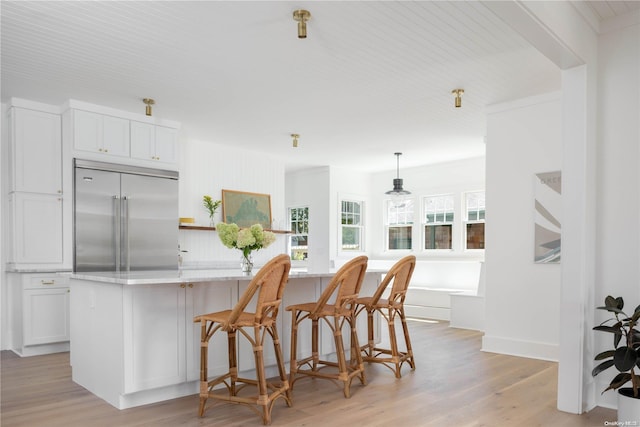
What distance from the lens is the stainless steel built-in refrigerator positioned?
5070 mm

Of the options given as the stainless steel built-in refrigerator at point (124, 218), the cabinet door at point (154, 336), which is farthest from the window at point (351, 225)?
the cabinet door at point (154, 336)

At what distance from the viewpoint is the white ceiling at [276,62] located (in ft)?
10.4

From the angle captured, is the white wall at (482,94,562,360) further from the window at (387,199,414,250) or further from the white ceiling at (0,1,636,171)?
the window at (387,199,414,250)

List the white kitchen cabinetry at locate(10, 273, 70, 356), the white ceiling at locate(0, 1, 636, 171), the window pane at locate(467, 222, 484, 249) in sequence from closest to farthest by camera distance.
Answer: the white ceiling at locate(0, 1, 636, 171) → the white kitchen cabinetry at locate(10, 273, 70, 356) → the window pane at locate(467, 222, 484, 249)

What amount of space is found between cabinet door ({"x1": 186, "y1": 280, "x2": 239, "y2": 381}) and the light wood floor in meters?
0.25

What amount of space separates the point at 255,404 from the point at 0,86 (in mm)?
3882

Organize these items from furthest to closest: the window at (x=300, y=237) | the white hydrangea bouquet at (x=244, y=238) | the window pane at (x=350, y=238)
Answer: the window at (x=300, y=237) → the window pane at (x=350, y=238) → the white hydrangea bouquet at (x=244, y=238)

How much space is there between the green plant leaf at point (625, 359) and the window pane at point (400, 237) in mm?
6316

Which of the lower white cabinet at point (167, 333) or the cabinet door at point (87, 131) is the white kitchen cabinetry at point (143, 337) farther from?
the cabinet door at point (87, 131)

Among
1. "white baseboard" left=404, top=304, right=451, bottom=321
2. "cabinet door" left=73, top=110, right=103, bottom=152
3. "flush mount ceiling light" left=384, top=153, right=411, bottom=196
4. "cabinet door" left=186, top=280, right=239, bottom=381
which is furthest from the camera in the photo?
"flush mount ceiling light" left=384, top=153, right=411, bottom=196

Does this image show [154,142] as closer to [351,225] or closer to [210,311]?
[210,311]

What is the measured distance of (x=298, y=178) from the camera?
9492mm

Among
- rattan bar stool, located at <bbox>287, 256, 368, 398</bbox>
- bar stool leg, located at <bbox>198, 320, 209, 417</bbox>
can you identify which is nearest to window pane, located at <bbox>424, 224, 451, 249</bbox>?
rattan bar stool, located at <bbox>287, 256, 368, 398</bbox>

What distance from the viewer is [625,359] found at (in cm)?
256
